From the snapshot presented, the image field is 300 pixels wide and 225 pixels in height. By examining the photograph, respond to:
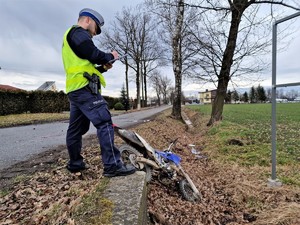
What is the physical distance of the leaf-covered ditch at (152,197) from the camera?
2.18 meters

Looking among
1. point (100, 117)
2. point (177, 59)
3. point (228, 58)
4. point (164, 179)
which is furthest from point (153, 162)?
point (177, 59)

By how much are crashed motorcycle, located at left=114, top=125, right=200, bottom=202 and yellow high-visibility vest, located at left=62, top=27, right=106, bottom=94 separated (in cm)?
90

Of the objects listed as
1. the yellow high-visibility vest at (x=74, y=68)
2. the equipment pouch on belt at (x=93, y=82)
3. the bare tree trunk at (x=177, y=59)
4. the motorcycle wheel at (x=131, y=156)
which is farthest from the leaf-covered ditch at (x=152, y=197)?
the bare tree trunk at (x=177, y=59)

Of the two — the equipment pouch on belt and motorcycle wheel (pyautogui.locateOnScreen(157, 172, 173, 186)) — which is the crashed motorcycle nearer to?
motorcycle wheel (pyautogui.locateOnScreen(157, 172, 173, 186))

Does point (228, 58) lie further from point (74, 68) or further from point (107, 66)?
point (74, 68)

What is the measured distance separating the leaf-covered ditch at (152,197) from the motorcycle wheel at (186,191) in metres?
0.08

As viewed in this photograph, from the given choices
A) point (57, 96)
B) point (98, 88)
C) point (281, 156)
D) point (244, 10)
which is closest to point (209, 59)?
point (244, 10)

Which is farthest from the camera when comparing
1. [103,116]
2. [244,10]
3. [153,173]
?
[244,10]

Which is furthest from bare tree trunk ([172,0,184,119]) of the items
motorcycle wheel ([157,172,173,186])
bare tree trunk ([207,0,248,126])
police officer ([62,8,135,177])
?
police officer ([62,8,135,177])

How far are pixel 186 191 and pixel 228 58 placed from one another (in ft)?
28.3

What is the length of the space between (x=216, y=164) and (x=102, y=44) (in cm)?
2891

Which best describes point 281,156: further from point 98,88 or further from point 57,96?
point 57,96

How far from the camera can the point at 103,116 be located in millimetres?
2812

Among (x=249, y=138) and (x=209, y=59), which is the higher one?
(x=209, y=59)
